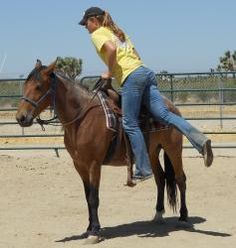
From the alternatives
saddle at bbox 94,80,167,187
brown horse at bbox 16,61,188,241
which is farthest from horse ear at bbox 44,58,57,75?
saddle at bbox 94,80,167,187

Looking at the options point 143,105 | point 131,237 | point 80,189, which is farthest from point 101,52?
point 80,189

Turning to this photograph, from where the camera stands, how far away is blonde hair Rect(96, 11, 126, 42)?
586 cm

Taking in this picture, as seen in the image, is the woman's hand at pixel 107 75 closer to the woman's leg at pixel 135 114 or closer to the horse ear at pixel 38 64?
the woman's leg at pixel 135 114

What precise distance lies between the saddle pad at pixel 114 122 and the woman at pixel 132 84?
4.8 inches

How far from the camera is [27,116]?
228 inches

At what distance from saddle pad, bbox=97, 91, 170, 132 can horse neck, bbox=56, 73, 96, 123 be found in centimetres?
18

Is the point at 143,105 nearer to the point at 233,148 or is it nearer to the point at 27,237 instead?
the point at 27,237

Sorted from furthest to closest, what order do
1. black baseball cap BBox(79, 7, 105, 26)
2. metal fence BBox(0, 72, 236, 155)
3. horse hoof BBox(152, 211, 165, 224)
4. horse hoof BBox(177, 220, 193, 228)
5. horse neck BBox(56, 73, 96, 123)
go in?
metal fence BBox(0, 72, 236, 155)
horse hoof BBox(152, 211, 165, 224)
horse hoof BBox(177, 220, 193, 228)
horse neck BBox(56, 73, 96, 123)
black baseball cap BBox(79, 7, 105, 26)

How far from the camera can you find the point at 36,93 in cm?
588

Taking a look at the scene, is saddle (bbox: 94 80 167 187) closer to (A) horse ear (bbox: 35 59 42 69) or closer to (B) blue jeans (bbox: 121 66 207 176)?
(B) blue jeans (bbox: 121 66 207 176)

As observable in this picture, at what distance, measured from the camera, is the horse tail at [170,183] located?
22.5 feet

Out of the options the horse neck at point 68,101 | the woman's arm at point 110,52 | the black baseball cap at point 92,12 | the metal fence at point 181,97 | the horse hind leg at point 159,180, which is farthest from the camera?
the metal fence at point 181,97

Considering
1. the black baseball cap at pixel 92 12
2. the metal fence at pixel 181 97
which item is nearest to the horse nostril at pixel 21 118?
the black baseball cap at pixel 92 12

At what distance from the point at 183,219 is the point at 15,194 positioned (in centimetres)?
320
